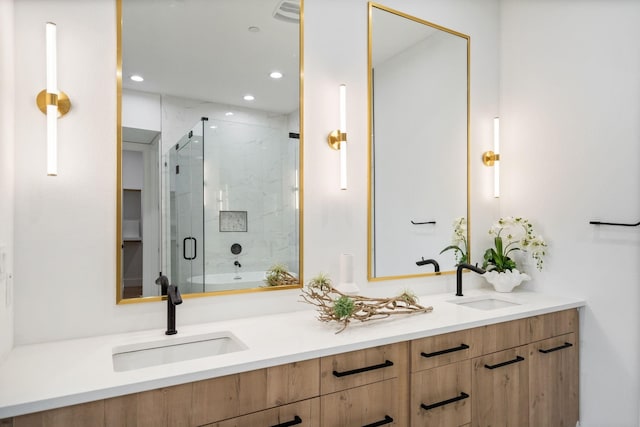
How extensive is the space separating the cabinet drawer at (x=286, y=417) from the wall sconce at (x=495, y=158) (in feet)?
6.26

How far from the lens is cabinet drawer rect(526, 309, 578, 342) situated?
1949mm

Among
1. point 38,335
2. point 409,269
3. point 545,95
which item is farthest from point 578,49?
point 38,335

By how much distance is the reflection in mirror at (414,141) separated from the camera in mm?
2164

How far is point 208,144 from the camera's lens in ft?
5.82

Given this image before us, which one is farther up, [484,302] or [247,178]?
[247,178]

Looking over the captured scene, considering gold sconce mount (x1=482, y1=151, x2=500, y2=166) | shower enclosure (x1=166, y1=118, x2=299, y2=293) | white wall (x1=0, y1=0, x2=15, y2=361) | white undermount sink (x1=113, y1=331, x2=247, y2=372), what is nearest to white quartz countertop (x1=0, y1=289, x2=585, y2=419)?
white undermount sink (x1=113, y1=331, x2=247, y2=372)

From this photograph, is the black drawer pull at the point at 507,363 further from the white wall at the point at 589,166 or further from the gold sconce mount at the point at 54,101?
the gold sconce mount at the point at 54,101

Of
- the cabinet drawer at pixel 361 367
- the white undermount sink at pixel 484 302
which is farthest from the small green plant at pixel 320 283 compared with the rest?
the white undermount sink at pixel 484 302

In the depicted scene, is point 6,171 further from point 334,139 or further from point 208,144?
point 334,139

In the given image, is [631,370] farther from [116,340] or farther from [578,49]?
[116,340]

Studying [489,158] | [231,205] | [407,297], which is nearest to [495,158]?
[489,158]

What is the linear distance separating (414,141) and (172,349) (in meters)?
1.66

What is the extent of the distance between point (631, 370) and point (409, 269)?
118 cm

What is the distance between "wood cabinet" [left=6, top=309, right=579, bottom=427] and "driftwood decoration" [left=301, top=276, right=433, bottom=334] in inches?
7.4
